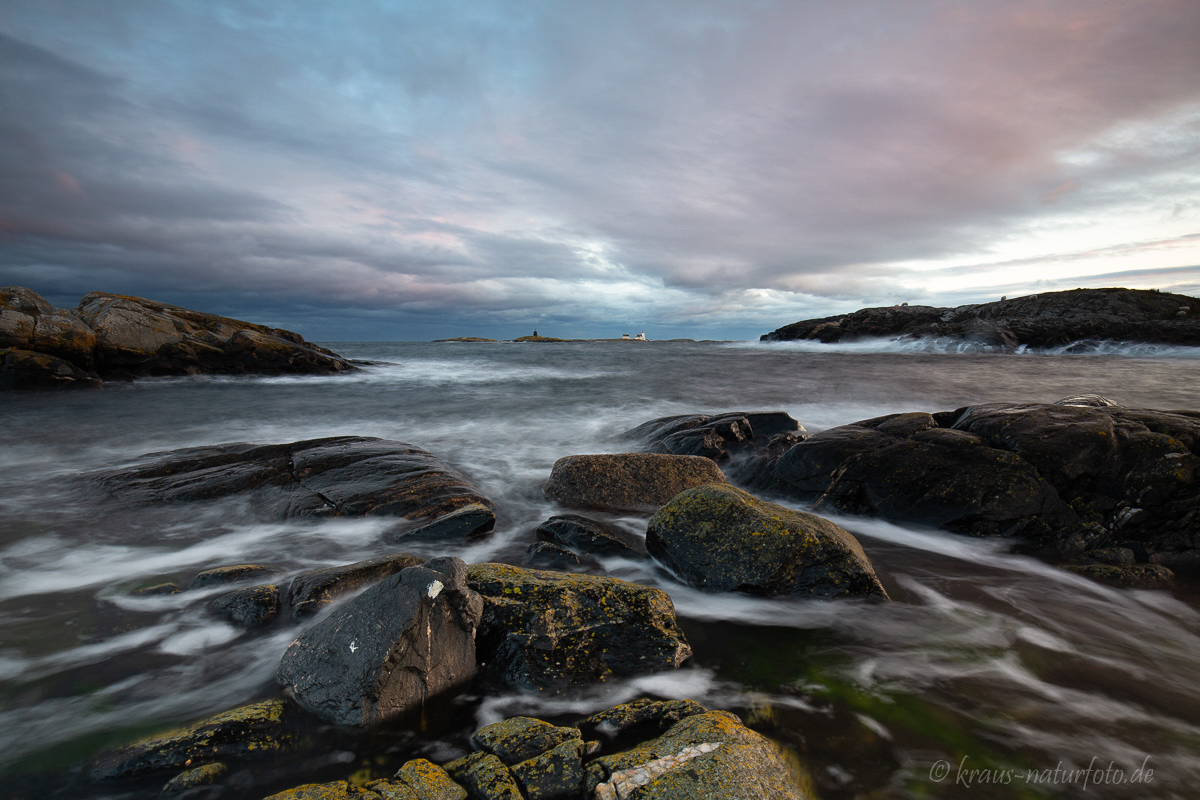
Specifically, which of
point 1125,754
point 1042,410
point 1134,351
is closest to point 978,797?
point 1125,754

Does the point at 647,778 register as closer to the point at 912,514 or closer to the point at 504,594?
the point at 504,594

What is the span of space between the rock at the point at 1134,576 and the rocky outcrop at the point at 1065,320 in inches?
1847

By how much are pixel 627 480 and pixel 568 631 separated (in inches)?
151

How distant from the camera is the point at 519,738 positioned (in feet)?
8.79

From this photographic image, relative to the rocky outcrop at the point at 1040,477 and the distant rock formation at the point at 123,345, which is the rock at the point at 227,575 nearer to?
the rocky outcrop at the point at 1040,477

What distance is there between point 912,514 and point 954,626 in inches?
88.6

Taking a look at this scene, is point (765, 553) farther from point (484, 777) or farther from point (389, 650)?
point (389, 650)

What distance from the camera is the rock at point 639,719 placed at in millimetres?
2838

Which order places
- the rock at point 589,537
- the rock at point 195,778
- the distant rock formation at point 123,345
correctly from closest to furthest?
1. the rock at point 195,778
2. the rock at point 589,537
3. the distant rock formation at point 123,345

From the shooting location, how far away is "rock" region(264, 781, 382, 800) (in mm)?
2301

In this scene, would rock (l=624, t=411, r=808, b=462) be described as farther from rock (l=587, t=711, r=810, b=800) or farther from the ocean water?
rock (l=587, t=711, r=810, b=800)

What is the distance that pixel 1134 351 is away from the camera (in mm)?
38125

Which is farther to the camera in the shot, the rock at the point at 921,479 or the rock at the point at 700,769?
the rock at the point at 921,479

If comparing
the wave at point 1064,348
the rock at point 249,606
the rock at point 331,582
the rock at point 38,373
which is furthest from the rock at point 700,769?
the wave at point 1064,348
